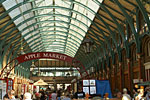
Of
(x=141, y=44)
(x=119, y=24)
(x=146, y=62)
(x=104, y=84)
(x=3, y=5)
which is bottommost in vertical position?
(x=104, y=84)

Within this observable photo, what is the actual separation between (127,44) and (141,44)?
4.12 m

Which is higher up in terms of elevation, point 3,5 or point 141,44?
point 3,5

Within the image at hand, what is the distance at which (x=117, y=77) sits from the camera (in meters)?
35.2

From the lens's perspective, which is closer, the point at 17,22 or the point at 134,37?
the point at 134,37

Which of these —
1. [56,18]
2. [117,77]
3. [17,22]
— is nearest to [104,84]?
[117,77]

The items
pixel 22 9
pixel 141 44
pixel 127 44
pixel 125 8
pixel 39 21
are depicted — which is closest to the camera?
pixel 141 44

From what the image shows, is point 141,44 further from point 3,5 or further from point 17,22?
point 17,22

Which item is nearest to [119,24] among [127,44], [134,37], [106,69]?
[127,44]

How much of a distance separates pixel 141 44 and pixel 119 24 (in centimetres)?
685

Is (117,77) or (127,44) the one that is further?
(117,77)

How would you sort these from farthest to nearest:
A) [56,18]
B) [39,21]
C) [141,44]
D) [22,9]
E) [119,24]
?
[56,18] < [39,21] < [22,9] < [119,24] < [141,44]

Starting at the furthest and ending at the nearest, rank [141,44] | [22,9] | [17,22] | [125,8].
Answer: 1. [17,22]
2. [22,9]
3. [125,8]
4. [141,44]

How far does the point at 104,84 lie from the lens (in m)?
22.1

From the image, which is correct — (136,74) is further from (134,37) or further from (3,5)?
(3,5)
